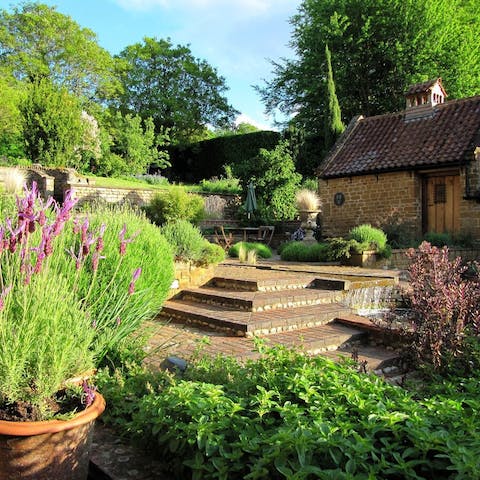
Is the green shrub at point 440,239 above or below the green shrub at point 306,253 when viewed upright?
above

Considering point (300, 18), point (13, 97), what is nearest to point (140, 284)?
point (13, 97)

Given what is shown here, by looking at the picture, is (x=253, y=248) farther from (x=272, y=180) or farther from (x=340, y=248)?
(x=272, y=180)

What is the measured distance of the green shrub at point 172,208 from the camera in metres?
13.2

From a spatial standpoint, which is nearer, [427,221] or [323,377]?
[323,377]

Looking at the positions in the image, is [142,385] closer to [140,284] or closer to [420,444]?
[140,284]

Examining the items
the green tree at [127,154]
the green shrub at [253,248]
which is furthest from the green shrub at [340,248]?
the green tree at [127,154]

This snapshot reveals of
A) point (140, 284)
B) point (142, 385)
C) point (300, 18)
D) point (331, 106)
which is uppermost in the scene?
point (300, 18)

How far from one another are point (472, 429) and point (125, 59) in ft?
134

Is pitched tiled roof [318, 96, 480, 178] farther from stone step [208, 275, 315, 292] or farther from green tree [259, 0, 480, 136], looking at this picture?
stone step [208, 275, 315, 292]

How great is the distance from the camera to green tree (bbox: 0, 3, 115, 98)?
3042cm

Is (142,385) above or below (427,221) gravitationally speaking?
below

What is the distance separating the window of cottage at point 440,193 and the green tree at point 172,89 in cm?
2438

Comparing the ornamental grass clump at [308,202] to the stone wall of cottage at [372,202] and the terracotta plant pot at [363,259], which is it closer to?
the stone wall of cottage at [372,202]

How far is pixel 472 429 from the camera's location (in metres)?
2.23
